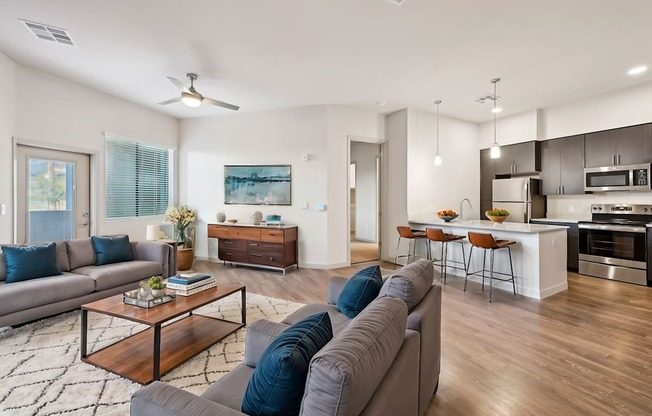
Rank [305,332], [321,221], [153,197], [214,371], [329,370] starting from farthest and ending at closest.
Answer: [153,197] < [321,221] < [214,371] < [305,332] < [329,370]

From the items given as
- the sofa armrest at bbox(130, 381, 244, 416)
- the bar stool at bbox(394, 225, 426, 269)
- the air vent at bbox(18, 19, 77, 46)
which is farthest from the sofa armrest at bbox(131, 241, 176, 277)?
the bar stool at bbox(394, 225, 426, 269)

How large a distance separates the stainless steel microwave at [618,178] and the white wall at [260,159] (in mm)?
4557

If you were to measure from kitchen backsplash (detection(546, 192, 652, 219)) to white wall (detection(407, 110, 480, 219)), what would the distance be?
139 centimetres

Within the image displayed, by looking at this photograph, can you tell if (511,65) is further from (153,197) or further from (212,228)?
(153,197)

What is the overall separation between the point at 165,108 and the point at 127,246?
3.02 m

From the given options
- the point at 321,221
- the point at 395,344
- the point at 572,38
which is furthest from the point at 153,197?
the point at 572,38

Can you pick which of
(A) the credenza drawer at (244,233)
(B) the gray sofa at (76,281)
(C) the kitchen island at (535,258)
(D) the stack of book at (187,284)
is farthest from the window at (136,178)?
(C) the kitchen island at (535,258)

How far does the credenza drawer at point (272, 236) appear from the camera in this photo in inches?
212

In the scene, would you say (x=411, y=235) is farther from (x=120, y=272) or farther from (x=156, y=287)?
(x=120, y=272)

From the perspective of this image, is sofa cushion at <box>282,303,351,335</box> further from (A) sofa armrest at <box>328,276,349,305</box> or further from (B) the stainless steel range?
(B) the stainless steel range

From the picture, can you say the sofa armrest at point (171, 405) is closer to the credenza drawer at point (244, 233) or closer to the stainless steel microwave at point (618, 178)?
the credenza drawer at point (244, 233)

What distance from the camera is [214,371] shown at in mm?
2287

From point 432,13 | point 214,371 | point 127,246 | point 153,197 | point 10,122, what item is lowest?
point 214,371

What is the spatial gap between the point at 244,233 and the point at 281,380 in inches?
190
